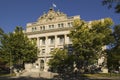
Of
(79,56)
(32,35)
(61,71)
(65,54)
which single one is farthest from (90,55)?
(32,35)

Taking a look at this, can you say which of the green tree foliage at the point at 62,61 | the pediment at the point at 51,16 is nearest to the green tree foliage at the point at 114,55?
the green tree foliage at the point at 62,61

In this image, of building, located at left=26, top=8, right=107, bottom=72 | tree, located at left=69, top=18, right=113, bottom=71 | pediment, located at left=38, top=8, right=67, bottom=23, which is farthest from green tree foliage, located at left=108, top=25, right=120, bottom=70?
pediment, located at left=38, top=8, right=67, bottom=23

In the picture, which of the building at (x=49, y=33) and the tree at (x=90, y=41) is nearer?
the tree at (x=90, y=41)

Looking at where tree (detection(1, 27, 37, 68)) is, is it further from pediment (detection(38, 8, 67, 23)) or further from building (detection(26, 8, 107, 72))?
pediment (detection(38, 8, 67, 23))

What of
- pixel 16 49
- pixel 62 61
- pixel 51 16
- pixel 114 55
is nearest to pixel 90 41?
pixel 114 55

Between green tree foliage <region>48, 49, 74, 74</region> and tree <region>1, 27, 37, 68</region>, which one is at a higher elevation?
tree <region>1, 27, 37, 68</region>

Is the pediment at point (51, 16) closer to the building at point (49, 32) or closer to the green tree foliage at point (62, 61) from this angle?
the building at point (49, 32)

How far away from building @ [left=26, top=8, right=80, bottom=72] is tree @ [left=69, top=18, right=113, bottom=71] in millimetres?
16166

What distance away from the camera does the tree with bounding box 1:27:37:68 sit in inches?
2371

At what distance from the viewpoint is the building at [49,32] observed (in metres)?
73.2

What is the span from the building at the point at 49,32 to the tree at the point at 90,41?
16166mm

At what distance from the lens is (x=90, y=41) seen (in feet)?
179

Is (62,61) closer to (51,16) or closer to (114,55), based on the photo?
(114,55)

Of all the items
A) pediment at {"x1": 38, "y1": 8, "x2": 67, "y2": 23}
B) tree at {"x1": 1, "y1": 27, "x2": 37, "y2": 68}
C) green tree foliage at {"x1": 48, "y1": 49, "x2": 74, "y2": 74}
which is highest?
pediment at {"x1": 38, "y1": 8, "x2": 67, "y2": 23}
